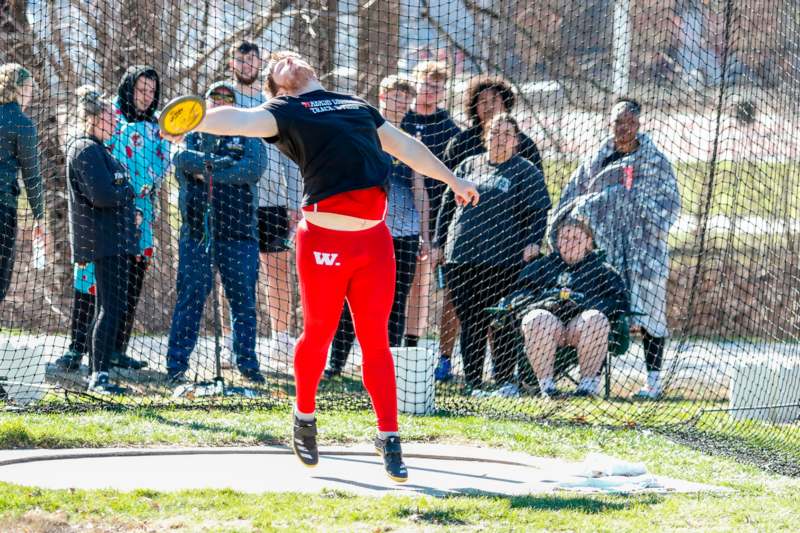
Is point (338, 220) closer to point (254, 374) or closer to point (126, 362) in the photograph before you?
point (254, 374)

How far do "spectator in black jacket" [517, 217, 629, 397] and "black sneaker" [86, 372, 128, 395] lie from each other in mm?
2788

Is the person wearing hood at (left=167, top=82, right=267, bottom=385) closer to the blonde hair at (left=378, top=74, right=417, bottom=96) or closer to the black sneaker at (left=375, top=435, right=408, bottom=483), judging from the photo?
the blonde hair at (left=378, top=74, right=417, bottom=96)

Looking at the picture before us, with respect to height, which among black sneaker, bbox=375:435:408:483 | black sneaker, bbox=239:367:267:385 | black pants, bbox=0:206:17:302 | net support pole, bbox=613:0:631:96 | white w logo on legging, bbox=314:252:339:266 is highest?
net support pole, bbox=613:0:631:96

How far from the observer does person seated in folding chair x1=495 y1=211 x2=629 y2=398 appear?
320 inches

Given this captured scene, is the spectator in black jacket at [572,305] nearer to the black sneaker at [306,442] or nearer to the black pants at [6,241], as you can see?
the black sneaker at [306,442]

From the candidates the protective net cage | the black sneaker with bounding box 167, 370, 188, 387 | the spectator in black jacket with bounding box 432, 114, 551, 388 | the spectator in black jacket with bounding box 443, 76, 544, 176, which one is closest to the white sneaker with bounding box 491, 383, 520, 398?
the protective net cage

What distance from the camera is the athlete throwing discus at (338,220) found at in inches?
204

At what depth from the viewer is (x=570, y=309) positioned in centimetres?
823

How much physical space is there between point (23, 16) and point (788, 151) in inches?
257

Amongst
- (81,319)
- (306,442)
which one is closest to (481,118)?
(81,319)

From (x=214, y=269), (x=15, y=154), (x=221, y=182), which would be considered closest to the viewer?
(x=15, y=154)

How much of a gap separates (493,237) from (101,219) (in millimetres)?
2693

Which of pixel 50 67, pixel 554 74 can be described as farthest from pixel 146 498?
pixel 554 74

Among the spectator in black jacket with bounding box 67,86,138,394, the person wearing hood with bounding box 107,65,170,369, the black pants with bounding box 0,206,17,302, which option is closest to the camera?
the spectator in black jacket with bounding box 67,86,138,394
